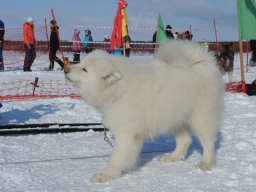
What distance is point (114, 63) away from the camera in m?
2.83

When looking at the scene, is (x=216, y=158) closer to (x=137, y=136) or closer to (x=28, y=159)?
(x=137, y=136)

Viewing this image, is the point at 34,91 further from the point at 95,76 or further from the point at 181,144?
the point at 95,76

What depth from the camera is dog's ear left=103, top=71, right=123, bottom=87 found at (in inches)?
107

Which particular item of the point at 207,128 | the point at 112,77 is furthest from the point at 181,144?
the point at 112,77

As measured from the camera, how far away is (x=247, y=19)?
7691 millimetres

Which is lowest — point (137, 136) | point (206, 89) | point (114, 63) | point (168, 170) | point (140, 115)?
point (168, 170)

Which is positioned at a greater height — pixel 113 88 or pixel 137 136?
pixel 113 88

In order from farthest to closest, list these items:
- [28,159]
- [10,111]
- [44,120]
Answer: [10,111] < [44,120] < [28,159]

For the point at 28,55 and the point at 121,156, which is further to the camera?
the point at 28,55

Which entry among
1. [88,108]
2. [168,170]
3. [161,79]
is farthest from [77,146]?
[88,108]

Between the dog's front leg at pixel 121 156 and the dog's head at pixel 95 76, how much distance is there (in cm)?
40

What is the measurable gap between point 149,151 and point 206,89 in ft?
3.82

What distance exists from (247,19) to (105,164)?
6128 millimetres

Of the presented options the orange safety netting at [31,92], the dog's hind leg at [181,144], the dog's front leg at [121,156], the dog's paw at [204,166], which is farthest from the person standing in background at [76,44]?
the dog's front leg at [121,156]
